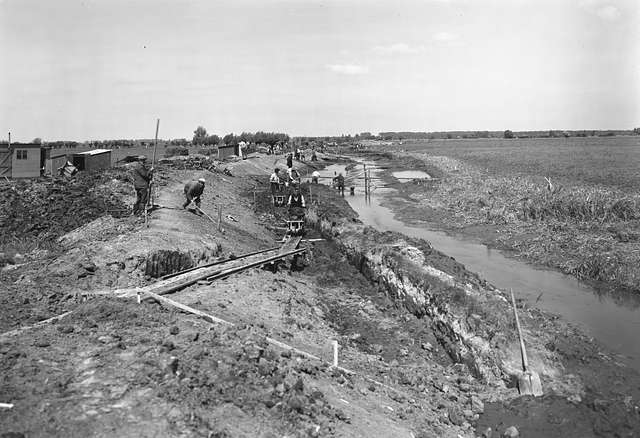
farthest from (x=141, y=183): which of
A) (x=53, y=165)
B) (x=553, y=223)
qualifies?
(x=553, y=223)

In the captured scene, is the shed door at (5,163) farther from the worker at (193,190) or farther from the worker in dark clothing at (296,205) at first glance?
the worker in dark clothing at (296,205)

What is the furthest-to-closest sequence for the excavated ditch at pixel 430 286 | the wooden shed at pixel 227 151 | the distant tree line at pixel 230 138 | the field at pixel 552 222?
the distant tree line at pixel 230 138 → the wooden shed at pixel 227 151 → the field at pixel 552 222 → the excavated ditch at pixel 430 286

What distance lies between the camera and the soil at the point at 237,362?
5.01m

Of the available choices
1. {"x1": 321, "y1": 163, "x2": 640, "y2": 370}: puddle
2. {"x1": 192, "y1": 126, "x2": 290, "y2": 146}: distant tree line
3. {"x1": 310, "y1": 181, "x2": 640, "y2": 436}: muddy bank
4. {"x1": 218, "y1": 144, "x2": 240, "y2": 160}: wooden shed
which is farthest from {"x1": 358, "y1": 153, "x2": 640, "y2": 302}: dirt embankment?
{"x1": 192, "y1": 126, "x2": 290, "y2": 146}: distant tree line

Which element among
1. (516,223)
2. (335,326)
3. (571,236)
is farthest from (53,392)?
(516,223)

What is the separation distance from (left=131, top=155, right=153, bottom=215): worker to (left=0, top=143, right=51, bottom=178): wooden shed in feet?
43.1

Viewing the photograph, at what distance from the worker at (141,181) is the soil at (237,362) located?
1.47 meters

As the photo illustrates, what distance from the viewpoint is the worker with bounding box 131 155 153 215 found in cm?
1346

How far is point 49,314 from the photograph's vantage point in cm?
745

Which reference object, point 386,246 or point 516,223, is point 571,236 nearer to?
point 516,223

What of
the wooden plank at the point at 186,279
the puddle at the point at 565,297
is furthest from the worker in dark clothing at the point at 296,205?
the wooden plank at the point at 186,279

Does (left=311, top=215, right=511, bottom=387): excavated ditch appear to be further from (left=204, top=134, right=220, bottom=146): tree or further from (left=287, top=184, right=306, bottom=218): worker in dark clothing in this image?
(left=204, top=134, right=220, bottom=146): tree

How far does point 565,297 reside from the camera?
40.7 ft

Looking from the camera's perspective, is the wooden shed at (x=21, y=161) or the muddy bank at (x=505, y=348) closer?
the muddy bank at (x=505, y=348)
